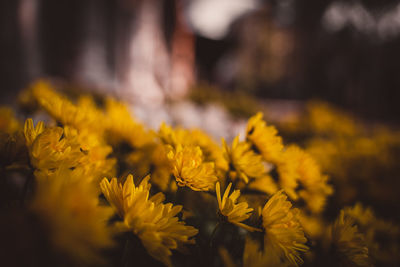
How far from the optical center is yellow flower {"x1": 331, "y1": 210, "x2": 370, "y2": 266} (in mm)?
559

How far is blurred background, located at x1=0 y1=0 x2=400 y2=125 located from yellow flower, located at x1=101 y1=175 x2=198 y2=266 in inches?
73.9

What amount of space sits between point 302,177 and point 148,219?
543 mm

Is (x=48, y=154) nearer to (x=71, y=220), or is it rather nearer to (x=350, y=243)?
(x=71, y=220)

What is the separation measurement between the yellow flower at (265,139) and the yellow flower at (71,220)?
51 centimetres

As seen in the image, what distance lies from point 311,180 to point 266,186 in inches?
6.3

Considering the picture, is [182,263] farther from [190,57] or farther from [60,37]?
[190,57]

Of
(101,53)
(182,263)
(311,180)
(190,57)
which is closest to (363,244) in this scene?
(311,180)

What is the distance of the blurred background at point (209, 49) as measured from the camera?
392cm

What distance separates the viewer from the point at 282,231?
19.9 inches

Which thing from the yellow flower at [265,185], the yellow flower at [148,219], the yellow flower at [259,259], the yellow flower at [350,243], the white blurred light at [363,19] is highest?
the white blurred light at [363,19]

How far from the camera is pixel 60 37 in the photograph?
15.5 ft

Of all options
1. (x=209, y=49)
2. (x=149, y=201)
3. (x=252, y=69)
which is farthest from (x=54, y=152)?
(x=209, y=49)

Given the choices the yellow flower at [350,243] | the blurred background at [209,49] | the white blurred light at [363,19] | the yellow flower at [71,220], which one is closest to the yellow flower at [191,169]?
the yellow flower at [71,220]

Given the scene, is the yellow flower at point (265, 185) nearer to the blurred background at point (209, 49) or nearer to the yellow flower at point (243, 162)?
the yellow flower at point (243, 162)
